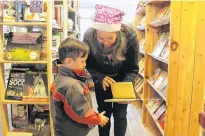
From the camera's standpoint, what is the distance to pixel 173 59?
1819 millimetres

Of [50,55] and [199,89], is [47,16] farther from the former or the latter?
[199,89]

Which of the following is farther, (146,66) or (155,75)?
(146,66)

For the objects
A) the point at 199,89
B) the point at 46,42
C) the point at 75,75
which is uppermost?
the point at 46,42

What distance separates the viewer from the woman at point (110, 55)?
1725 millimetres

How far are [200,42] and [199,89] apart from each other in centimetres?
37

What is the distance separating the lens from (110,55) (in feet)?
6.03

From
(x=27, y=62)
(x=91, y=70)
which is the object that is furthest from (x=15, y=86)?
(x=91, y=70)

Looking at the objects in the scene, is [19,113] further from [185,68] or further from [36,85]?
[185,68]

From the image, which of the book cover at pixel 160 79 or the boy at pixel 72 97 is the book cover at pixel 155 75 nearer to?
the book cover at pixel 160 79

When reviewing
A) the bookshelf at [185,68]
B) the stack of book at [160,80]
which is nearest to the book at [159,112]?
the stack of book at [160,80]

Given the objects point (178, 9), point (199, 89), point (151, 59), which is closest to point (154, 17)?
point (151, 59)

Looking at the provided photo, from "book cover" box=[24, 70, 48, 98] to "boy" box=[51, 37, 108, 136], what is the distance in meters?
0.87

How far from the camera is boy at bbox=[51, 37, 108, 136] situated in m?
1.41

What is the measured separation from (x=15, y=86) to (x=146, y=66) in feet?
5.25
